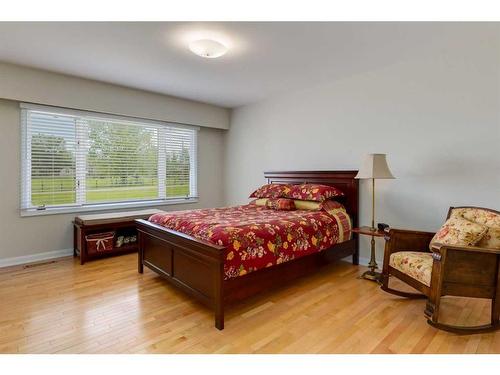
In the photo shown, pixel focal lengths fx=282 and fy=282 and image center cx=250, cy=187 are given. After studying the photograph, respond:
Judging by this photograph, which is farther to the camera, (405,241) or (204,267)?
(405,241)

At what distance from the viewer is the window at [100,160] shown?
360 centimetres

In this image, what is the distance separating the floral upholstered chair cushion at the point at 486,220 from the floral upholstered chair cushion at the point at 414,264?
0.40 m

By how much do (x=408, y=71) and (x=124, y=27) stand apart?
292 cm

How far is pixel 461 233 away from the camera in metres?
2.22

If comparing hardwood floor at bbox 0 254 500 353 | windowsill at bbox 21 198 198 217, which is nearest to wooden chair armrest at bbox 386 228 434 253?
hardwood floor at bbox 0 254 500 353

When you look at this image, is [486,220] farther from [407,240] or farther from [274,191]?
[274,191]

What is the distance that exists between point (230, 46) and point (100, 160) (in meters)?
2.59

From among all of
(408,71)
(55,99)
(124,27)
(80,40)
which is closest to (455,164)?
(408,71)

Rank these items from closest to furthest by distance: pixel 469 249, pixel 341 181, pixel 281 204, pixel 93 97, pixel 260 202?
pixel 469 249 < pixel 281 204 < pixel 341 181 < pixel 93 97 < pixel 260 202

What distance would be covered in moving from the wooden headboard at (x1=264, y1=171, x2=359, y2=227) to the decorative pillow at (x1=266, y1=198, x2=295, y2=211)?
58 cm

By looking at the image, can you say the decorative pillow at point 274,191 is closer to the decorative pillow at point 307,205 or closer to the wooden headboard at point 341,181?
the decorative pillow at point 307,205

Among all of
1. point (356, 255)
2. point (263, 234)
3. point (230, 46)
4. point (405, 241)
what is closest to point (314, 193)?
point (356, 255)
